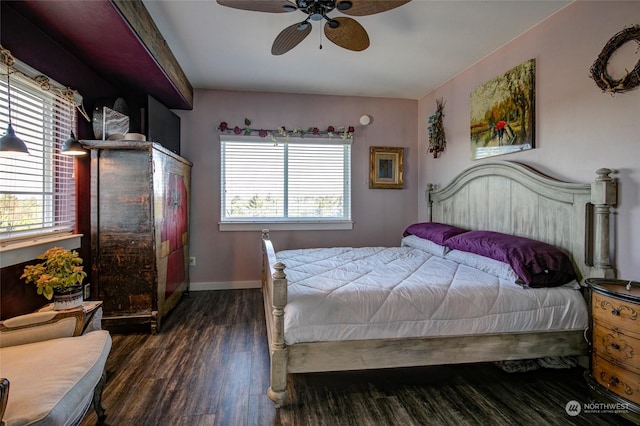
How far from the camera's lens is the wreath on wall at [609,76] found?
75.2 inches

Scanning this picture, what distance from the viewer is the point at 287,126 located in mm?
4250

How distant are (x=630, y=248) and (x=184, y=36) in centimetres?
374

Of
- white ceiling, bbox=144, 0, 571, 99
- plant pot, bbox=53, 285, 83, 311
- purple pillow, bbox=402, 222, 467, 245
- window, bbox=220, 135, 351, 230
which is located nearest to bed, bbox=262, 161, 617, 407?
purple pillow, bbox=402, 222, 467, 245

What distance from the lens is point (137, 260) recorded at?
2787mm

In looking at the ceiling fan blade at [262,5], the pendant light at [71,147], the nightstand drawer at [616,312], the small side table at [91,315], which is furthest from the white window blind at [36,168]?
the nightstand drawer at [616,312]

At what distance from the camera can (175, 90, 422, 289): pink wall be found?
4.12 metres

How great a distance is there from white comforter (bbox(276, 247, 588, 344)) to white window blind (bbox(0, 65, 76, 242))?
1877 mm

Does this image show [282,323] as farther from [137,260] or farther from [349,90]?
[349,90]

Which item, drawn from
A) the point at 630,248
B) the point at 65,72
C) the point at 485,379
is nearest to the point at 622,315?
the point at 630,248

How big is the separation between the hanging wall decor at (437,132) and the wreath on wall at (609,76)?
1822 mm

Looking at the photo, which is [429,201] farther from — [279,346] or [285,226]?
[279,346]

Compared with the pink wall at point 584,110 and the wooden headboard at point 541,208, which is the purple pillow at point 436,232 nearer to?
the wooden headboard at point 541,208

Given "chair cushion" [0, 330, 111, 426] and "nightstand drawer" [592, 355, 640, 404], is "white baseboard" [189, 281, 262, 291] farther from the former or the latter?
"nightstand drawer" [592, 355, 640, 404]

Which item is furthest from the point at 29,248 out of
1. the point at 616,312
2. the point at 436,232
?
the point at 616,312
